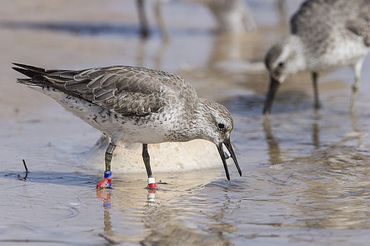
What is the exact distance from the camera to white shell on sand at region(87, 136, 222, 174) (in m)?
8.83

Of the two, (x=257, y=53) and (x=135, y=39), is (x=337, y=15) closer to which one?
(x=257, y=53)

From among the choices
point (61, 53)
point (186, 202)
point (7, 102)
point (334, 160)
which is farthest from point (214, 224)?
point (61, 53)

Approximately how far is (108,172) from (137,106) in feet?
2.08

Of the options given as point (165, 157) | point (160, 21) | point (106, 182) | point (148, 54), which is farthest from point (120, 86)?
point (160, 21)

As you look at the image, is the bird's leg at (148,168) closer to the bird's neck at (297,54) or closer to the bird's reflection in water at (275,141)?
the bird's reflection in water at (275,141)

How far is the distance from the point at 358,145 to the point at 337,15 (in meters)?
3.00

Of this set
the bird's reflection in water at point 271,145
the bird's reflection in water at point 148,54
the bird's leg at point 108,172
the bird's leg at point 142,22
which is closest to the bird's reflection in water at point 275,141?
the bird's reflection in water at point 271,145

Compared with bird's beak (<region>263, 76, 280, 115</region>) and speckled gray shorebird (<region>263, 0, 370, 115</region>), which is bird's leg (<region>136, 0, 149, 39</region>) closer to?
speckled gray shorebird (<region>263, 0, 370, 115</region>)

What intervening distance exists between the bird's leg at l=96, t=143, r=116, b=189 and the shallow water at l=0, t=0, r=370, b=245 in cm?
10

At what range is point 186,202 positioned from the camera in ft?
25.1

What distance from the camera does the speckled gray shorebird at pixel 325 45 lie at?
12117mm

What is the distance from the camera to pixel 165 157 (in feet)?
29.2

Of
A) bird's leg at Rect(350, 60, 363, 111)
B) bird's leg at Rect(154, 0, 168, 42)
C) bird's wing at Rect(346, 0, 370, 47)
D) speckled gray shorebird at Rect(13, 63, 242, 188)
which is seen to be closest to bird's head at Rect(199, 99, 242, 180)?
speckled gray shorebird at Rect(13, 63, 242, 188)

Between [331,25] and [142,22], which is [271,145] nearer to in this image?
[331,25]
